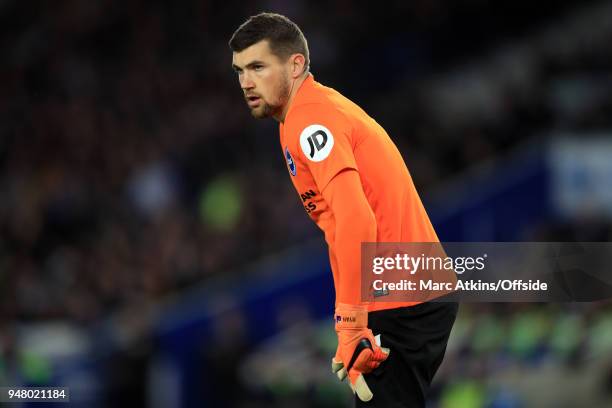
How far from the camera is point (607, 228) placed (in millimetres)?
10070

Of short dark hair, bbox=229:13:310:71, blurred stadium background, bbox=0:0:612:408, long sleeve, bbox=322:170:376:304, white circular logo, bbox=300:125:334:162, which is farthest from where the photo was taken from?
blurred stadium background, bbox=0:0:612:408

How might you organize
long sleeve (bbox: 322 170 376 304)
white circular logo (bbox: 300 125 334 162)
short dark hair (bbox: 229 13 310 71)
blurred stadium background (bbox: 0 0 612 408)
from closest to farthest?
long sleeve (bbox: 322 170 376 304), white circular logo (bbox: 300 125 334 162), short dark hair (bbox: 229 13 310 71), blurred stadium background (bbox: 0 0 612 408)

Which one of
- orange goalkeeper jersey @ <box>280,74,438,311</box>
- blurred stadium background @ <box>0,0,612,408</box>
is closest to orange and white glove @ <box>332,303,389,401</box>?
orange goalkeeper jersey @ <box>280,74,438,311</box>

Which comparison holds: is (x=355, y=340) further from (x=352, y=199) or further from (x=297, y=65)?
(x=297, y=65)

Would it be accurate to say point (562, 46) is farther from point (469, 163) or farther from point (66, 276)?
point (66, 276)

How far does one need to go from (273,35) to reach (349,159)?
0.58 meters

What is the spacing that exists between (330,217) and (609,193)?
7.36 m

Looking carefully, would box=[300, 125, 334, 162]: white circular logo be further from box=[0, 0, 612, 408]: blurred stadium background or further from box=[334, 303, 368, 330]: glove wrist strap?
box=[0, 0, 612, 408]: blurred stadium background

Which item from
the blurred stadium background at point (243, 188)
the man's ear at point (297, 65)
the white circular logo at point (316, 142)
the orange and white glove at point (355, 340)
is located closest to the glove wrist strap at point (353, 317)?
the orange and white glove at point (355, 340)

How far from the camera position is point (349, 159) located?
385 centimetres

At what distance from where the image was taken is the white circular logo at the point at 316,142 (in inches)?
152

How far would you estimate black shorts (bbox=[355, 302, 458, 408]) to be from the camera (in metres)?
3.96

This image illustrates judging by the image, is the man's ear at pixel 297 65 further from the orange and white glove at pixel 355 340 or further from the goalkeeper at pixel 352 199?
the orange and white glove at pixel 355 340

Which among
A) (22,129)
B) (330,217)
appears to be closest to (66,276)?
(22,129)
